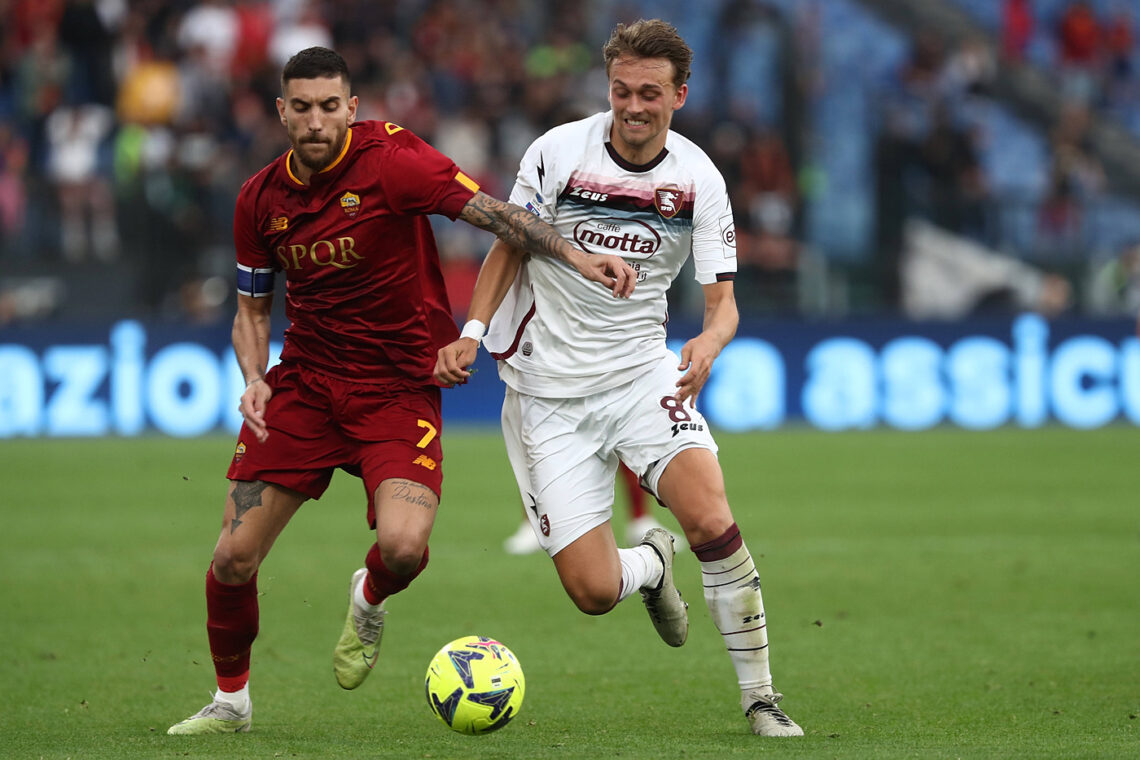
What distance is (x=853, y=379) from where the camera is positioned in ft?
56.2

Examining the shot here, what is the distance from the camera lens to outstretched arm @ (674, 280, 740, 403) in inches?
215

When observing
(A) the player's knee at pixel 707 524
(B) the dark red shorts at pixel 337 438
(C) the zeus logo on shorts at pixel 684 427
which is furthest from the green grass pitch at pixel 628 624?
(C) the zeus logo on shorts at pixel 684 427

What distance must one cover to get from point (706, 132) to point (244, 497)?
1350 centimetres

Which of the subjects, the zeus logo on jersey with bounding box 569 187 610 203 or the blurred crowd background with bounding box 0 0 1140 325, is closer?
the zeus logo on jersey with bounding box 569 187 610 203

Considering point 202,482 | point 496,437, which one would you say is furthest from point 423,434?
point 496,437

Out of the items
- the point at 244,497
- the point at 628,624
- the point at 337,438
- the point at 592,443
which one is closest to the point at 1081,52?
the point at 628,624

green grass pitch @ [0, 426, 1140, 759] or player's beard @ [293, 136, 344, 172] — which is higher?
player's beard @ [293, 136, 344, 172]

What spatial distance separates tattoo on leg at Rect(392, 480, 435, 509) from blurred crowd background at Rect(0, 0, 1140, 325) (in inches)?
442

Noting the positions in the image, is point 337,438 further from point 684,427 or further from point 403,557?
point 684,427

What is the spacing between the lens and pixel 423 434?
5.99m

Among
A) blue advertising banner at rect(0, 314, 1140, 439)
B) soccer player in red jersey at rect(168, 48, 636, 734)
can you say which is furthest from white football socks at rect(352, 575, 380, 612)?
blue advertising banner at rect(0, 314, 1140, 439)

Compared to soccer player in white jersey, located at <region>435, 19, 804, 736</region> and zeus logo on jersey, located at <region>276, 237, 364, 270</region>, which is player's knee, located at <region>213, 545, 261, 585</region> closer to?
soccer player in white jersey, located at <region>435, 19, 804, 736</region>

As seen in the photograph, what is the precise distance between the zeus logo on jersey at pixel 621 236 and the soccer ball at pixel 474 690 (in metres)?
1.57

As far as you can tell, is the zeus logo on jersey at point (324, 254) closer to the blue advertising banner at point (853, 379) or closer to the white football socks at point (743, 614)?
the white football socks at point (743, 614)
